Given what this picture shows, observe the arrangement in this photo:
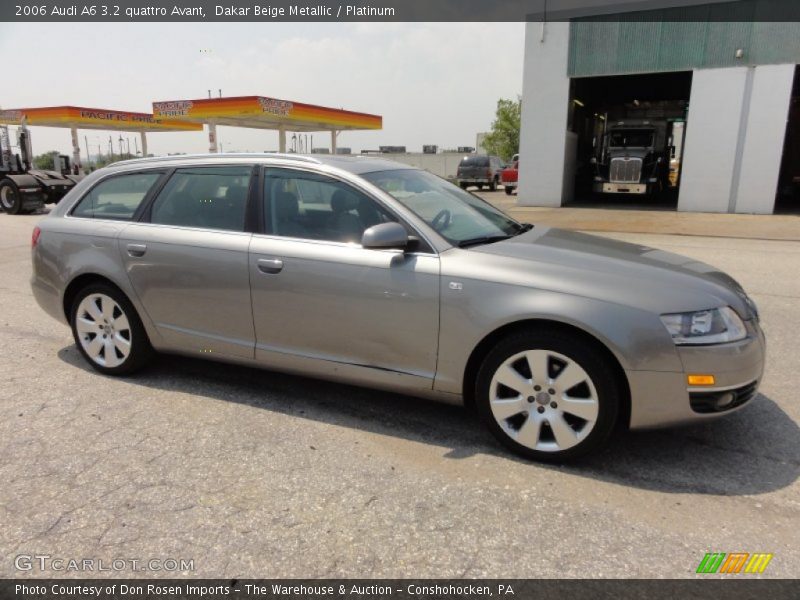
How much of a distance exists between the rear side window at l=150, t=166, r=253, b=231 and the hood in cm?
164

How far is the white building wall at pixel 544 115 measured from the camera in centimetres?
2062

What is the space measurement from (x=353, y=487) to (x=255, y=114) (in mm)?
26074

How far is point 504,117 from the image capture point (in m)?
65.6

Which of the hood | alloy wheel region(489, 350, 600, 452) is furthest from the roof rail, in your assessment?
alloy wheel region(489, 350, 600, 452)

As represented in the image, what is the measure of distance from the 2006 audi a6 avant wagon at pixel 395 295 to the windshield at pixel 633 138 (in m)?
20.2

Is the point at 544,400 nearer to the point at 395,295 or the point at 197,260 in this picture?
the point at 395,295

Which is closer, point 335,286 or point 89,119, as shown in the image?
point 335,286

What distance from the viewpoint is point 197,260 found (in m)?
3.95

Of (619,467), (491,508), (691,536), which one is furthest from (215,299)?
(691,536)

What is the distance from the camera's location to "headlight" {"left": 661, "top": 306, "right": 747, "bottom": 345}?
2.88 meters

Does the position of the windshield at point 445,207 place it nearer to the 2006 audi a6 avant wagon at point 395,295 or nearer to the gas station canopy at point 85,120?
the 2006 audi a6 avant wagon at point 395,295

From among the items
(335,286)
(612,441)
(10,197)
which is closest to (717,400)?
(612,441)

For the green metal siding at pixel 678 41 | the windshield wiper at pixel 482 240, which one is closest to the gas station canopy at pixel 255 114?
the green metal siding at pixel 678 41

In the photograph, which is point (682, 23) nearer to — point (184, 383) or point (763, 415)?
point (763, 415)
